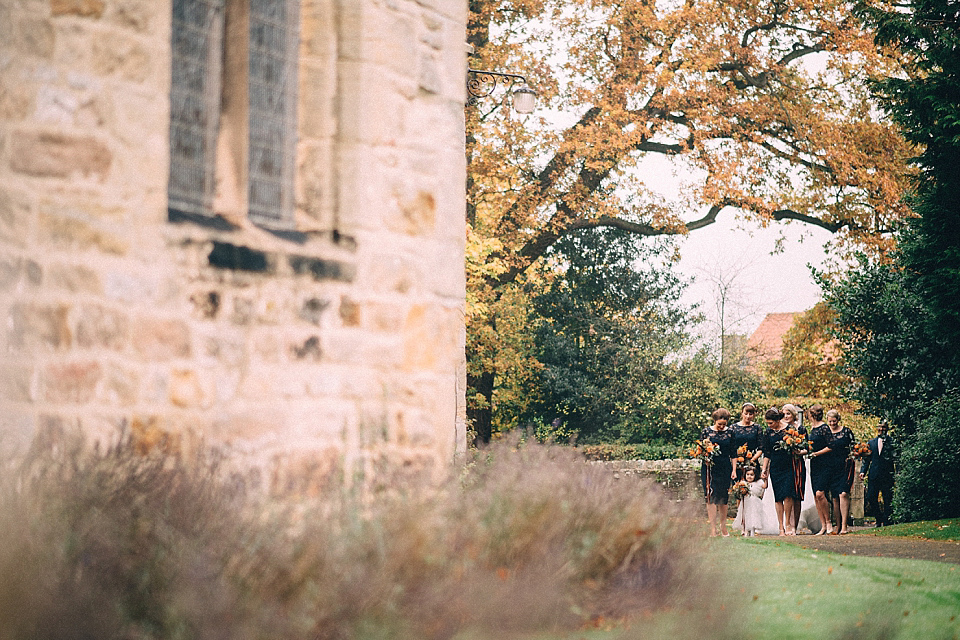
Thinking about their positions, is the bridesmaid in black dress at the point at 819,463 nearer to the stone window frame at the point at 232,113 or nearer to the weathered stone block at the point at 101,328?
the stone window frame at the point at 232,113

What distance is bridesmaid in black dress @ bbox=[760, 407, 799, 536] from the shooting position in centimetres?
1326

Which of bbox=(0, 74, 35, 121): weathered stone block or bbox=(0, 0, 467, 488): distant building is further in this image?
bbox=(0, 0, 467, 488): distant building

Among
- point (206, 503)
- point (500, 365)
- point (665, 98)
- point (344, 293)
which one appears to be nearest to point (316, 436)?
point (344, 293)

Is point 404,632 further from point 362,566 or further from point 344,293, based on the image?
point 344,293

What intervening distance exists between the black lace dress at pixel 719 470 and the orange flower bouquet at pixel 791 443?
828 mm

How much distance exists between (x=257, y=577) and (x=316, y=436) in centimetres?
194

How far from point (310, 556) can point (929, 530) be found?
450 inches

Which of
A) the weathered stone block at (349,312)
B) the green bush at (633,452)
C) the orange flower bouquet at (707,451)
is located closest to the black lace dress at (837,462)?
the orange flower bouquet at (707,451)

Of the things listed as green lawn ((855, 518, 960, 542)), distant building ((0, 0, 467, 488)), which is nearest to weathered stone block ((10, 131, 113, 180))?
distant building ((0, 0, 467, 488))

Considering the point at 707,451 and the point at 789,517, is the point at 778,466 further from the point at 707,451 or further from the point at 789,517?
the point at 707,451

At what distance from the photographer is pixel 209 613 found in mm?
3352

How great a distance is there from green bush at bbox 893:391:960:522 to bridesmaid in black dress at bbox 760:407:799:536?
2.83 m

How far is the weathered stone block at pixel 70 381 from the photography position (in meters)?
4.53

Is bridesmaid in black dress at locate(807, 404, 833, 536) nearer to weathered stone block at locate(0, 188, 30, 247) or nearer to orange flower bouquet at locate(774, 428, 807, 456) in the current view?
orange flower bouquet at locate(774, 428, 807, 456)
